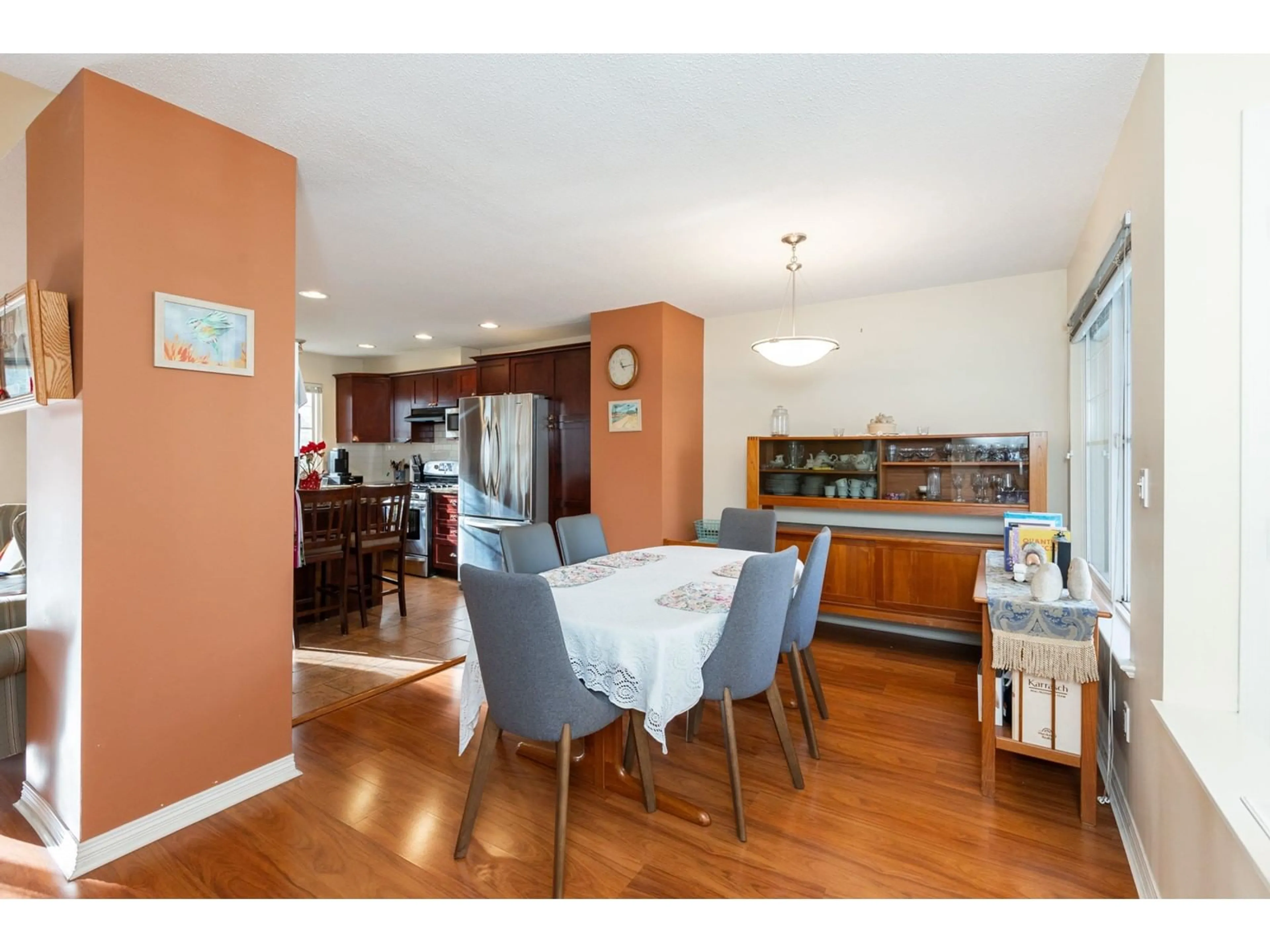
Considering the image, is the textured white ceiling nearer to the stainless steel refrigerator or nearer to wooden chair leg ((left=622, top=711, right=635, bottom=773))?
the stainless steel refrigerator

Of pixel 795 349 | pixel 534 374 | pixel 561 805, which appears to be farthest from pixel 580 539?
pixel 534 374

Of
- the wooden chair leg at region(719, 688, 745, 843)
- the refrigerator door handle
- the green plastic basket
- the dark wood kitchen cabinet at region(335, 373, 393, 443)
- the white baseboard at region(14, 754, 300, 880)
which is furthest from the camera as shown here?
the dark wood kitchen cabinet at region(335, 373, 393, 443)

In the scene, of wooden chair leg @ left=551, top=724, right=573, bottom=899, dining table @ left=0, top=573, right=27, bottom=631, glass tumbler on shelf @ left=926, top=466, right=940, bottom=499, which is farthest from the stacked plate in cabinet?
dining table @ left=0, top=573, right=27, bottom=631

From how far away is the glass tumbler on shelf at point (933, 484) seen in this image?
387 centimetres

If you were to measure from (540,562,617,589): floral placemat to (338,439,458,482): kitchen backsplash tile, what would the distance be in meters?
4.57

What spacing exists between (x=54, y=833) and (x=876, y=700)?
3.31m

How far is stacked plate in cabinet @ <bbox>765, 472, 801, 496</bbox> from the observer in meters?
4.34

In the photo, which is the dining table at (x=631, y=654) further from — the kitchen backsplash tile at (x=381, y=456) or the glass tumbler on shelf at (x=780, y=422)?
the kitchen backsplash tile at (x=381, y=456)

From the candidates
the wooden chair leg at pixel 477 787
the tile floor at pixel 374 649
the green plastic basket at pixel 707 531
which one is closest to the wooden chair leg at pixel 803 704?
the wooden chair leg at pixel 477 787

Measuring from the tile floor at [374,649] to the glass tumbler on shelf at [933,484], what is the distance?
3084 millimetres

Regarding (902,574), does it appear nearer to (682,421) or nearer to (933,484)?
(933,484)

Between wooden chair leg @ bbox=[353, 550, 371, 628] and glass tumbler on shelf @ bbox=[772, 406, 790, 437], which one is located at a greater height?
glass tumbler on shelf @ bbox=[772, 406, 790, 437]

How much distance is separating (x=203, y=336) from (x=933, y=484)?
13.1 ft

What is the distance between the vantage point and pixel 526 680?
66.3 inches
